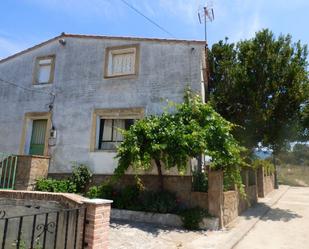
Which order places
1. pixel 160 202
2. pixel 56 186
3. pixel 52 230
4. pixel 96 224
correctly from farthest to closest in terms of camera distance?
1. pixel 56 186
2. pixel 160 202
3. pixel 52 230
4. pixel 96 224

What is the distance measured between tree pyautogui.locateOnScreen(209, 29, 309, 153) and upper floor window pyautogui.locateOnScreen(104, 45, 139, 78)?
3.86 m

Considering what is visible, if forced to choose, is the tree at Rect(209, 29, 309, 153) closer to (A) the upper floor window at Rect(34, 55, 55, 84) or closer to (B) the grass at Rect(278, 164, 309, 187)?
(A) the upper floor window at Rect(34, 55, 55, 84)

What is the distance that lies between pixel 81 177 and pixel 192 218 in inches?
192

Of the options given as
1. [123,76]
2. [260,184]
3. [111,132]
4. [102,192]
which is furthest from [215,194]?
[260,184]

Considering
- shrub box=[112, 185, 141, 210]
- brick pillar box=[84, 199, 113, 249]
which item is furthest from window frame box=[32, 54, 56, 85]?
brick pillar box=[84, 199, 113, 249]

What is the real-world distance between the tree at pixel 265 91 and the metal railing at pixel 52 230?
8586 millimetres

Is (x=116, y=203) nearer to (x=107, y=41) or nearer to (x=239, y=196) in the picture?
(x=239, y=196)

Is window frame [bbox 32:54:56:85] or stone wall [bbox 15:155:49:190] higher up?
window frame [bbox 32:54:56:85]

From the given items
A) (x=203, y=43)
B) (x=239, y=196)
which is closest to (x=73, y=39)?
(x=203, y=43)

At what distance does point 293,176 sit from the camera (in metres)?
40.9

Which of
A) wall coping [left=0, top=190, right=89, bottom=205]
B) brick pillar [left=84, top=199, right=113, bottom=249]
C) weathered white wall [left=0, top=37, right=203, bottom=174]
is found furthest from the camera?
weathered white wall [left=0, top=37, right=203, bottom=174]

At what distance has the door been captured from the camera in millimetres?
13734

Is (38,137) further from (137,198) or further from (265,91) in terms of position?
(265,91)

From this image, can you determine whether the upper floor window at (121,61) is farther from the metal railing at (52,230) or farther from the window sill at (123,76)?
the metal railing at (52,230)
